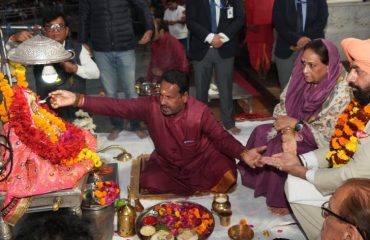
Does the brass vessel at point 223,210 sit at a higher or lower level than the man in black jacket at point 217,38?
lower

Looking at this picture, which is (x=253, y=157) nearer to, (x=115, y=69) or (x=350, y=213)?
(x=350, y=213)

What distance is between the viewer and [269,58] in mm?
8750

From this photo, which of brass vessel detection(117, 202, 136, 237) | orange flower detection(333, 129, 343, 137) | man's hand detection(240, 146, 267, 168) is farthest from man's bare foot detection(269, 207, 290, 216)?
brass vessel detection(117, 202, 136, 237)

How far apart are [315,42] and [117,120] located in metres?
2.82

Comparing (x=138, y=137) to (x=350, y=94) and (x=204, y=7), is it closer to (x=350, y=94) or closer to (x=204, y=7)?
(x=204, y=7)

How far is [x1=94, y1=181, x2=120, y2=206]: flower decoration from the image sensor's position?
3.69 m

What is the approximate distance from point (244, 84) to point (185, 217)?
5434 millimetres

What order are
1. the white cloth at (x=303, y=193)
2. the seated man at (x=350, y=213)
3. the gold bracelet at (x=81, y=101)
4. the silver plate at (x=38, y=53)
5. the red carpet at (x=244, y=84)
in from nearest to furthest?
the seated man at (x=350, y=213) → the silver plate at (x=38, y=53) → the white cloth at (x=303, y=193) → the gold bracelet at (x=81, y=101) → the red carpet at (x=244, y=84)

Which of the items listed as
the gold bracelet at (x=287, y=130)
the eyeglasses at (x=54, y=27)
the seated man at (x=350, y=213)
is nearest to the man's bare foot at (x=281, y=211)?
the gold bracelet at (x=287, y=130)

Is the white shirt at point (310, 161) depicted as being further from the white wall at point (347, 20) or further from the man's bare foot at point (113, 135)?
the white wall at point (347, 20)

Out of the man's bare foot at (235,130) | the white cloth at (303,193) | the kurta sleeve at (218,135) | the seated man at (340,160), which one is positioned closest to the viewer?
the seated man at (340,160)

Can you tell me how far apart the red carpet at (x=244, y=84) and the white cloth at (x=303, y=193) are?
15.2 ft

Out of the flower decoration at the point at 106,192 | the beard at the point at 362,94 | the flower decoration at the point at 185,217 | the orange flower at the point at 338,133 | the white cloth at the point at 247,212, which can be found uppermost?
the beard at the point at 362,94

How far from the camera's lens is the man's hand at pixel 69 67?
15.0 ft
